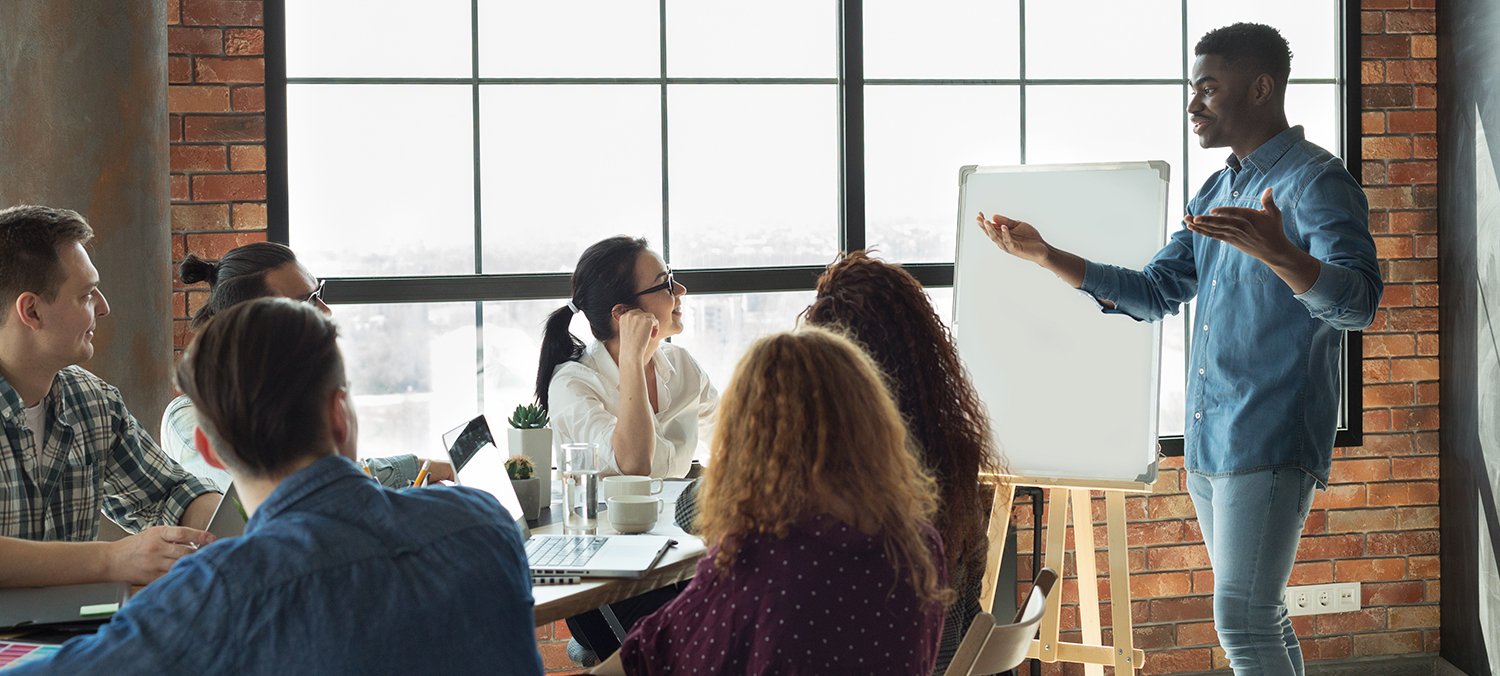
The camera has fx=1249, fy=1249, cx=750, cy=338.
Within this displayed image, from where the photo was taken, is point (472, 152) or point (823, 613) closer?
point (823, 613)

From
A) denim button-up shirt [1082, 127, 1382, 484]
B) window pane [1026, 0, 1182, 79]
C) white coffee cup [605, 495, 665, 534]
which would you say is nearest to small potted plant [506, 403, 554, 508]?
white coffee cup [605, 495, 665, 534]

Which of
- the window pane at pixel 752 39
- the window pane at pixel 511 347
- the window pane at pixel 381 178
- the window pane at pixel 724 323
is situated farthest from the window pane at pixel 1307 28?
the window pane at pixel 381 178

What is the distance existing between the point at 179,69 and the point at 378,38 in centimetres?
51

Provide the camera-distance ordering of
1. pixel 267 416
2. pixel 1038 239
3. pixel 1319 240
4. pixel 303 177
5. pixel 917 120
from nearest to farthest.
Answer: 1. pixel 267 416
2. pixel 1319 240
3. pixel 1038 239
4. pixel 303 177
5. pixel 917 120

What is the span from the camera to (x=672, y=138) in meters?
3.57

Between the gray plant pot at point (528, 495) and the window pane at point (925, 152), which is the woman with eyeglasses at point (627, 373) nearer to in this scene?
the gray plant pot at point (528, 495)

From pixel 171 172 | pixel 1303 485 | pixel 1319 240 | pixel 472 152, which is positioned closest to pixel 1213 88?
pixel 1319 240

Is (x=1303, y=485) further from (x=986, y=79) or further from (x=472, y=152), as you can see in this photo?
(x=472, y=152)

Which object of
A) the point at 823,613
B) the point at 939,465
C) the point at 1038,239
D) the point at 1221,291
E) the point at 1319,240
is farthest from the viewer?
the point at 1038,239

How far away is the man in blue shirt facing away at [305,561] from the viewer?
40.2 inches

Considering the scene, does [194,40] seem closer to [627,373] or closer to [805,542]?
[627,373]

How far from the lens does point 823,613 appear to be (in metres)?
1.40

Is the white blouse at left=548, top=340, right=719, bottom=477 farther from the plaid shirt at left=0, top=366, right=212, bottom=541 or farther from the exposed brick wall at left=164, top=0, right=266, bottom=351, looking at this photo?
the exposed brick wall at left=164, top=0, right=266, bottom=351

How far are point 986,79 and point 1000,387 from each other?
1035 mm
